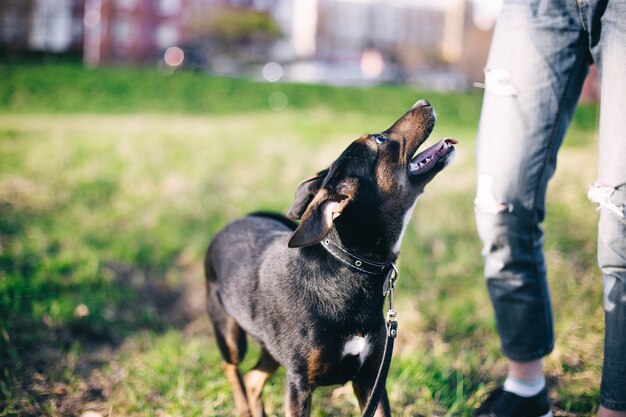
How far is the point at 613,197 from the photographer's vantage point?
236 centimetres

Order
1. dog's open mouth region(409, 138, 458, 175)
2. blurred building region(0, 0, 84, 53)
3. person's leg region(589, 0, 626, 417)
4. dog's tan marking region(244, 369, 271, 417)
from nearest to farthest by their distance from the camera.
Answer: person's leg region(589, 0, 626, 417), dog's open mouth region(409, 138, 458, 175), dog's tan marking region(244, 369, 271, 417), blurred building region(0, 0, 84, 53)

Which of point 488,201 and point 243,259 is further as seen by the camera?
point 243,259

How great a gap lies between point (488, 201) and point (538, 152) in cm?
33

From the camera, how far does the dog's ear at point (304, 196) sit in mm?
2580

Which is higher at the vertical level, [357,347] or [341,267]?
[341,267]

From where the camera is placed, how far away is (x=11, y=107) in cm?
1448

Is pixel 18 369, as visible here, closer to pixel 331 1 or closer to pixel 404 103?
pixel 404 103

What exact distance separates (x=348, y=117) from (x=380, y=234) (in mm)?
12238

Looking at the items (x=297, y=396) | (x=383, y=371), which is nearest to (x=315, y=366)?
(x=297, y=396)

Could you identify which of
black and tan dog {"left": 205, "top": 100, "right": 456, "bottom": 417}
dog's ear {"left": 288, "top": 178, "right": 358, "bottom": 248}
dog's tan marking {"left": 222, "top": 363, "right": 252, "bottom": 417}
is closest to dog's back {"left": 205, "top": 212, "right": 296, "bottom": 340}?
black and tan dog {"left": 205, "top": 100, "right": 456, "bottom": 417}

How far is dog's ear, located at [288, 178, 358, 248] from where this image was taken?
7.11ft

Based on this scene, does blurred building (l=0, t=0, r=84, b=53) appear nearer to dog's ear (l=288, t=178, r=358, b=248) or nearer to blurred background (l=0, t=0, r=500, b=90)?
blurred background (l=0, t=0, r=500, b=90)

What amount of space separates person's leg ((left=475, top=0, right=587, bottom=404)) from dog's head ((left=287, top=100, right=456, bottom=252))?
287 millimetres

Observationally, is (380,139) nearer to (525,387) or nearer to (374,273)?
(374,273)
